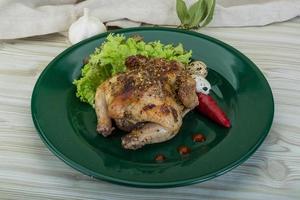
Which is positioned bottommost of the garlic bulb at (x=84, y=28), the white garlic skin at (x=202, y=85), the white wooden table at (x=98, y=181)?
the white wooden table at (x=98, y=181)

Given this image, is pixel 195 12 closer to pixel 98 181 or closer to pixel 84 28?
pixel 84 28

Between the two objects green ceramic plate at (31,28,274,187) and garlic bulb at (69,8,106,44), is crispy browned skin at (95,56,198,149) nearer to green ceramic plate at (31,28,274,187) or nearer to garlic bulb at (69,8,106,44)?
green ceramic plate at (31,28,274,187)

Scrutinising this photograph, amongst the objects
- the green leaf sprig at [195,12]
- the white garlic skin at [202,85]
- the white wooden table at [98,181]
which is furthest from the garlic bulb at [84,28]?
the white garlic skin at [202,85]

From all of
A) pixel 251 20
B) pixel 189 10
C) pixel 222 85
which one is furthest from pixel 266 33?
pixel 222 85

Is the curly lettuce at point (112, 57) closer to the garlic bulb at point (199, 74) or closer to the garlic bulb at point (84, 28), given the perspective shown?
the garlic bulb at point (199, 74)

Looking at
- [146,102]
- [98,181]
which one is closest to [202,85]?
[146,102]
